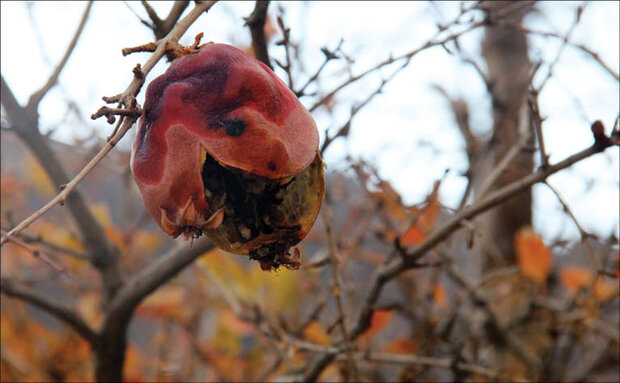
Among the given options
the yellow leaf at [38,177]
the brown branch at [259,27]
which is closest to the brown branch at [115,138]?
the brown branch at [259,27]

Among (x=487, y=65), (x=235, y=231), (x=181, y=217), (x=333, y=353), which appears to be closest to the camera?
(x=181, y=217)

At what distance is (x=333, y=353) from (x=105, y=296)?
2.41 ft

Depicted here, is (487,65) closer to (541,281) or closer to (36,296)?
(541,281)

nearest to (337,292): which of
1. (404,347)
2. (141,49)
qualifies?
(141,49)

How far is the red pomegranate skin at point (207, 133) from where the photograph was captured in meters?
0.80

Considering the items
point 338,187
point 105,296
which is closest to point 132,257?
point 338,187

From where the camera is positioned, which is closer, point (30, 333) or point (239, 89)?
point (239, 89)

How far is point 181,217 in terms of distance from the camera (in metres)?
0.80

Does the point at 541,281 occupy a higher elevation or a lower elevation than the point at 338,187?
lower

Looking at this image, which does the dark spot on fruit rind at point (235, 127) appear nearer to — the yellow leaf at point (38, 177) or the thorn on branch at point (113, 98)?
the thorn on branch at point (113, 98)

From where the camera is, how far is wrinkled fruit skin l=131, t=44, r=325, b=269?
798mm

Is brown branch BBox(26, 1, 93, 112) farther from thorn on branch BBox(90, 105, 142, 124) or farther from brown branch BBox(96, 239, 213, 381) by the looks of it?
thorn on branch BBox(90, 105, 142, 124)

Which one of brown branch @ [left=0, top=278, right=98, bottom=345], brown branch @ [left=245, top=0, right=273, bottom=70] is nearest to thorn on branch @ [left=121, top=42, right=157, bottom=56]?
brown branch @ [left=245, top=0, right=273, bottom=70]

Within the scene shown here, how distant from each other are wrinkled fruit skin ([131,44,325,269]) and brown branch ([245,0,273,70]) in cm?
33
